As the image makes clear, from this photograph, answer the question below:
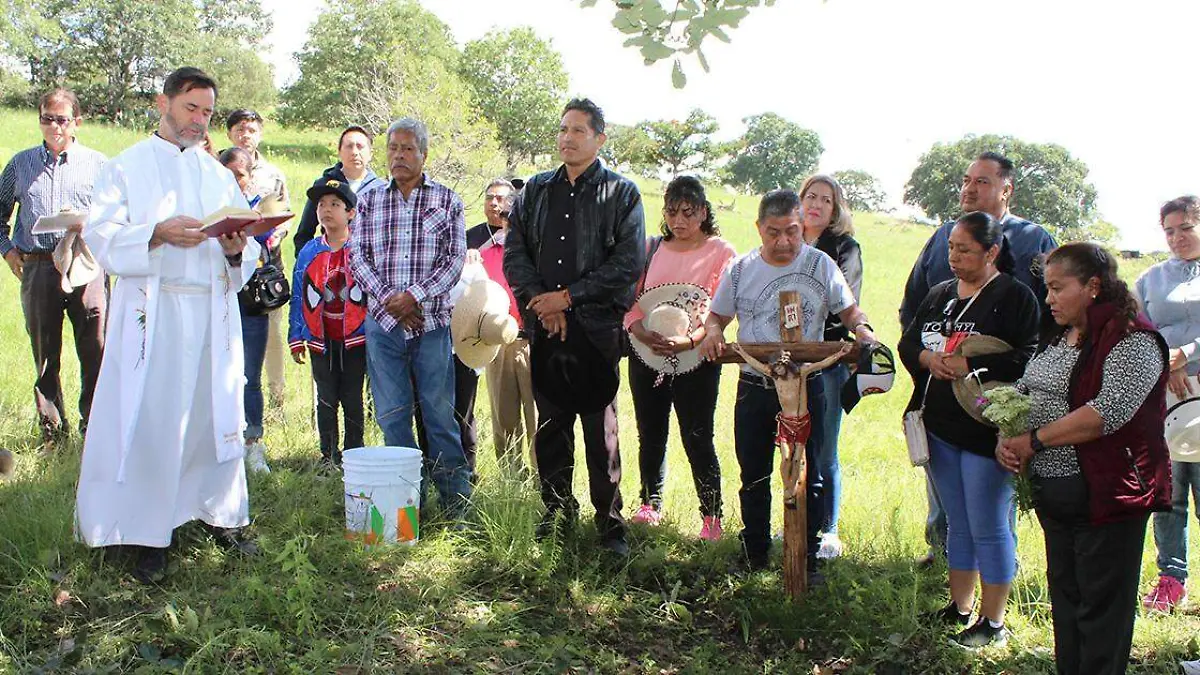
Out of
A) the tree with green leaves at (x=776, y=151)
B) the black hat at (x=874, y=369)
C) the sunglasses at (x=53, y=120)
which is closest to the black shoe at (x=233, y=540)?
the black hat at (x=874, y=369)

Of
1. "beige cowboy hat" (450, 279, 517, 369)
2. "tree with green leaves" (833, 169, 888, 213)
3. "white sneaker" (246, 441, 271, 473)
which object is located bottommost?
"white sneaker" (246, 441, 271, 473)

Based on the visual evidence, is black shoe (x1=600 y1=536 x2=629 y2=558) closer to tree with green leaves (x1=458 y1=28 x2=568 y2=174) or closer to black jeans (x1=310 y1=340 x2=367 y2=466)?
black jeans (x1=310 y1=340 x2=367 y2=466)

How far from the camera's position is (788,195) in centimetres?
473

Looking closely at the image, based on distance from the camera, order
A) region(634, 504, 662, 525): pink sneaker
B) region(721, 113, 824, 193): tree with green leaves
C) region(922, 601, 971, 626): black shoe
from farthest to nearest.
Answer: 1. region(721, 113, 824, 193): tree with green leaves
2. region(634, 504, 662, 525): pink sneaker
3. region(922, 601, 971, 626): black shoe

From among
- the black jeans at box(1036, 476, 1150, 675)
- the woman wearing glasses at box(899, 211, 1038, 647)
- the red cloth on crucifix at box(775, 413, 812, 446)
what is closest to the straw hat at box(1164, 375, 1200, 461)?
the woman wearing glasses at box(899, 211, 1038, 647)

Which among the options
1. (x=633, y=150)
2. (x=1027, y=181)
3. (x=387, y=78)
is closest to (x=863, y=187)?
(x=1027, y=181)

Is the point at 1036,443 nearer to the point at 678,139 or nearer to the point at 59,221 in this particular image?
the point at 59,221

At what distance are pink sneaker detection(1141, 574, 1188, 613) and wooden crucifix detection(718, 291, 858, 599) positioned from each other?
74.5 inches

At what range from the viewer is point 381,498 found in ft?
15.7

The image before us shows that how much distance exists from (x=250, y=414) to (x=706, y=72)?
13.6 feet

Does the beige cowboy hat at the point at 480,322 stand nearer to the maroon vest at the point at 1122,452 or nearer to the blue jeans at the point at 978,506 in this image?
the blue jeans at the point at 978,506

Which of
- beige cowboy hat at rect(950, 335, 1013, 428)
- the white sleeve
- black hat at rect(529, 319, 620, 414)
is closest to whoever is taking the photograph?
beige cowboy hat at rect(950, 335, 1013, 428)

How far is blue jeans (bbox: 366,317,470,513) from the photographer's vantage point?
5.31 m

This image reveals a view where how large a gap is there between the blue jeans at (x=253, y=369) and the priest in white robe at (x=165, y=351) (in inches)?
68.8
